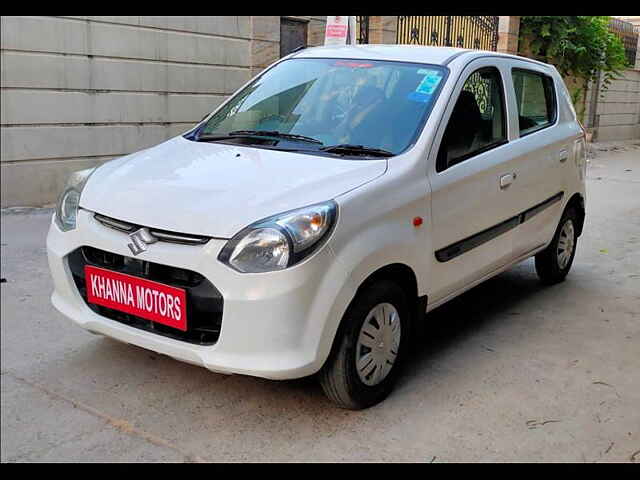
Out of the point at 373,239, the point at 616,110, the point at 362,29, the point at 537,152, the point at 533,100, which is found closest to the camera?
the point at 373,239

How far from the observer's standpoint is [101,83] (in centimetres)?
802

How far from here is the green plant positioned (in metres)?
16.3

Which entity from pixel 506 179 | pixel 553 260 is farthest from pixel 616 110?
pixel 506 179

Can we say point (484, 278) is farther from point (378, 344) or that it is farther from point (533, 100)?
point (533, 100)

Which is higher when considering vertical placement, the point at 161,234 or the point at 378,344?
the point at 161,234

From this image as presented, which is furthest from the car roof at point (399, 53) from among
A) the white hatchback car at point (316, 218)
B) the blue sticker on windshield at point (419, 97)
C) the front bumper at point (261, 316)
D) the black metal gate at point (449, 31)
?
the black metal gate at point (449, 31)

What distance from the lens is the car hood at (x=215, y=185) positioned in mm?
3018

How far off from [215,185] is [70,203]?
0.79m

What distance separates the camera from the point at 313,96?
13.5 ft

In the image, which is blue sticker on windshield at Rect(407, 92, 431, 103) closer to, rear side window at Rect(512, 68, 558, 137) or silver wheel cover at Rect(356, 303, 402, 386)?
rear side window at Rect(512, 68, 558, 137)

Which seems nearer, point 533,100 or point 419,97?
point 419,97

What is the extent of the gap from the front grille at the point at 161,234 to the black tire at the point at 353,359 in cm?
71

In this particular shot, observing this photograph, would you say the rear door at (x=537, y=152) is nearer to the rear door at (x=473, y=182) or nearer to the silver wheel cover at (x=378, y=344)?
the rear door at (x=473, y=182)
